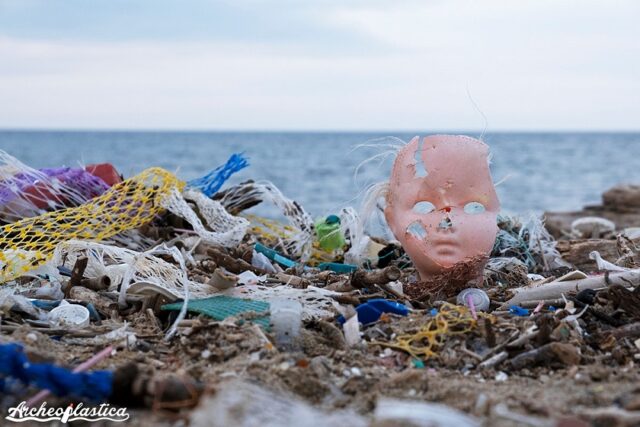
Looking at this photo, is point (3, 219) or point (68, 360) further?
point (3, 219)

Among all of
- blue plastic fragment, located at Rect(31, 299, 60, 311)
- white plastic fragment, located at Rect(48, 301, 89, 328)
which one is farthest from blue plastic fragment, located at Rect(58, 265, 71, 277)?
white plastic fragment, located at Rect(48, 301, 89, 328)

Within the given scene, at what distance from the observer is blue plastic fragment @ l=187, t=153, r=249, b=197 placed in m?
8.24

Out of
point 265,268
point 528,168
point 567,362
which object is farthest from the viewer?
point 528,168

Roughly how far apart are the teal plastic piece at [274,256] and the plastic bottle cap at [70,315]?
2.02 m

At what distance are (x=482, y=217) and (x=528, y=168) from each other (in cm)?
4130

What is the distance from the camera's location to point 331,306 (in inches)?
203

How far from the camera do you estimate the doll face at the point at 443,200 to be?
18.4 ft

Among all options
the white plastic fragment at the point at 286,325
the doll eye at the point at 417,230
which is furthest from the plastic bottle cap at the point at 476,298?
the white plastic fragment at the point at 286,325

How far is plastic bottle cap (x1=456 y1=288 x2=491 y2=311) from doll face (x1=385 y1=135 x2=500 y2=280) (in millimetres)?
291

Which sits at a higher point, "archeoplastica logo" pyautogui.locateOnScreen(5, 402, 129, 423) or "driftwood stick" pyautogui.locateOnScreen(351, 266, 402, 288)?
"driftwood stick" pyautogui.locateOnScreen(351, 266, 402, 288)

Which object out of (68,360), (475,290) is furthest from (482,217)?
(68,360)

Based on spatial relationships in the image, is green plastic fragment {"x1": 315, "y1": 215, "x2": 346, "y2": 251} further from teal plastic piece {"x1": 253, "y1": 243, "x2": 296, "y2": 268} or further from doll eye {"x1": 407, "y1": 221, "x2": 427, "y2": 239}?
doll eye {"x1": 407, "y1": 221, "x2": 427, "y2": 239}

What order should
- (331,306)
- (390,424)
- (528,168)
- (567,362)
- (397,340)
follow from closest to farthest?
(390,424)
(567,362)
(397,340)
(331,306)
(528,168)

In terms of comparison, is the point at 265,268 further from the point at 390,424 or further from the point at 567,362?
the point at 390,424
